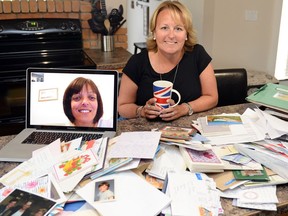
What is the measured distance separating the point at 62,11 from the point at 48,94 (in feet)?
5.41

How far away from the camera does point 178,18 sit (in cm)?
175

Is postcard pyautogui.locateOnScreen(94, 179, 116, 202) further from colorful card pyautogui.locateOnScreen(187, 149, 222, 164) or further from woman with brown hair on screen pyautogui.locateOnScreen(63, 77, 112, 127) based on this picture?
woman with brown hair on screen pyautogui.locateOnScreen(63, 77, 112, 127)

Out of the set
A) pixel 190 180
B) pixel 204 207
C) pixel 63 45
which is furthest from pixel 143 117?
pixel 63 45

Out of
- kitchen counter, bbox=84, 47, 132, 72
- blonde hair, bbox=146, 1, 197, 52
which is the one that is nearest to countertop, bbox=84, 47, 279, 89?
kitchen counter, bbox=84, 47, 132, 72

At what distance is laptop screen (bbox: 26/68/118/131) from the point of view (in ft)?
4.61

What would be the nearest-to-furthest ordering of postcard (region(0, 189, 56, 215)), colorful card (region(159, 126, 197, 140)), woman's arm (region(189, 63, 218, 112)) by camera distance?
postcard (region(0, 189, 56, 215)) → colorful card (region(159, 126, 197, 140)) → woman's arm (region(189, 63, 218, 112))

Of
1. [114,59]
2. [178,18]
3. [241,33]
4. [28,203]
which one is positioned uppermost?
[178,18]

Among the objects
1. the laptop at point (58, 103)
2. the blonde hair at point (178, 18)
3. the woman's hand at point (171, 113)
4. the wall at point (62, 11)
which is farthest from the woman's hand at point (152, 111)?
the wall at point (62, 11)

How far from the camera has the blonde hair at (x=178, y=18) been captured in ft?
5.76

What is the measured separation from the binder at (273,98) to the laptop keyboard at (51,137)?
0.79 m

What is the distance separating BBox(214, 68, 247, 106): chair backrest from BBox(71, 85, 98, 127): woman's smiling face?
1.01m

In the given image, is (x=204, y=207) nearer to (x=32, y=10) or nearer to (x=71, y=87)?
(x=71, y=87)

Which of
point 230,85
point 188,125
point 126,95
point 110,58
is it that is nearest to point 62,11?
point 110,58

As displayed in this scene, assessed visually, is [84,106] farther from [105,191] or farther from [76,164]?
[105,191]
